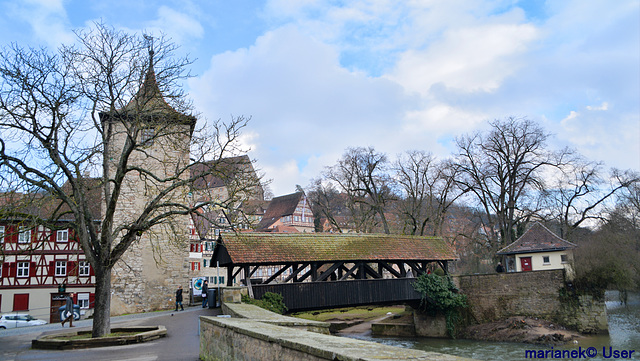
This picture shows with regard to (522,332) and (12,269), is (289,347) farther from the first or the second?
(12,269)

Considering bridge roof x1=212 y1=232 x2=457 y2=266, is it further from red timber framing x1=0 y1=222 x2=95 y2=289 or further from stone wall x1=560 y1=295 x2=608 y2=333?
red timber framing x1=0 y1=222 x2=95 y2=289

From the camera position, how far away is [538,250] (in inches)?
1045

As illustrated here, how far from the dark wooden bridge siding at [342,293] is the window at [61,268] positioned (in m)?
15.0

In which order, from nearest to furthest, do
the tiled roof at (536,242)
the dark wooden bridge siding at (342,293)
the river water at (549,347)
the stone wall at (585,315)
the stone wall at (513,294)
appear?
the dark wooden bridge siding at (342,293) < the river water at (549,347) < the stone wall at (585,315) < the stone wall at (513,294) < the tiled roof at (536,242)

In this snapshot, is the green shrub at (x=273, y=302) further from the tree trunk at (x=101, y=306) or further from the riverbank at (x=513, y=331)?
the riverbank at (x=513, y=331)

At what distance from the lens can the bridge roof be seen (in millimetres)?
16312

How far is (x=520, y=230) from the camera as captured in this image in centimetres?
2841

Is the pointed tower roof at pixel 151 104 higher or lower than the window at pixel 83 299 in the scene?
higher

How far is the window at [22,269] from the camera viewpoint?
2506 centimetres

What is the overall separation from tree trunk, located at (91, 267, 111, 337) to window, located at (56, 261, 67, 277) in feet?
56.1

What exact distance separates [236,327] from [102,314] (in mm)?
6663

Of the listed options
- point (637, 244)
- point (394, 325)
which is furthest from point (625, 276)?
point (394, 325)

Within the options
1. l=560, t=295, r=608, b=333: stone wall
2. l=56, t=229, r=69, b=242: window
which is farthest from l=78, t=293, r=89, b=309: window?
l=560, t=295, r=608, b=333: stone wall

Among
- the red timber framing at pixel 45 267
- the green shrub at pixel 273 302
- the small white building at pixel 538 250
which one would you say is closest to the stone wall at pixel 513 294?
the small white building at pixel 538 250
